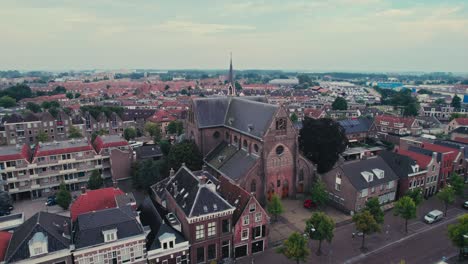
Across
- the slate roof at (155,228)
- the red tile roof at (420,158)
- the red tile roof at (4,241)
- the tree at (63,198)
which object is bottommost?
the tree at (63,198)

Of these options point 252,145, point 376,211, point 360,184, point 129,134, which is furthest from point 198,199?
point 129,134

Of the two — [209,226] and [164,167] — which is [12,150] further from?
[209,226]

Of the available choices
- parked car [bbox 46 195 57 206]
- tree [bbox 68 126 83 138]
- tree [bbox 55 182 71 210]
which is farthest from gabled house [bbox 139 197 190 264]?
tree [bbox 68 126 83 138]

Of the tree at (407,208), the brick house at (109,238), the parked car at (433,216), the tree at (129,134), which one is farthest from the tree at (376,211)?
the tree at (129,134)

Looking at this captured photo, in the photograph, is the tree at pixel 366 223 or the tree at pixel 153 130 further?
the tree at pixel 153 130

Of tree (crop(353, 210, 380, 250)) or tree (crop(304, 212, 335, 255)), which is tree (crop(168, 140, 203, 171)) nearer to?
tree (crop(304, 212, 335, 255))

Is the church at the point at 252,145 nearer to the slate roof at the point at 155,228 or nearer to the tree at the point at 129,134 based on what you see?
the slate roof at the point at 155,228

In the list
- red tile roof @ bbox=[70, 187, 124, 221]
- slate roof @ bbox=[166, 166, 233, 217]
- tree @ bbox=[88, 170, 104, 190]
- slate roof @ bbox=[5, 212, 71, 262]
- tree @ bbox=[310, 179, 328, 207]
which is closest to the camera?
slate roof @ bbox=[5, 212, 71, 262]
